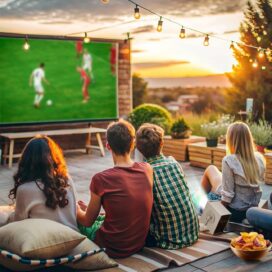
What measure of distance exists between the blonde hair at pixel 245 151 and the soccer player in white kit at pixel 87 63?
667 cm

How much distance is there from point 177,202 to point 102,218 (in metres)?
0.62

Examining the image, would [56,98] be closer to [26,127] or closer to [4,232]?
[26,127]

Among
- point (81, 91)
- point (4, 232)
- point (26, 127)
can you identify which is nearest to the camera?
point (4, 232)

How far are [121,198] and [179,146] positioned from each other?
5253 millimetres

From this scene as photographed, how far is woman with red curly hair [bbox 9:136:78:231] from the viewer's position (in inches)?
122

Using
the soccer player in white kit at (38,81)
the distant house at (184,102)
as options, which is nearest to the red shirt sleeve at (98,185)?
the soccer player in white kit at (38,81)

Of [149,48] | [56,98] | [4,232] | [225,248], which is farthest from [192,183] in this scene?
[149,48]

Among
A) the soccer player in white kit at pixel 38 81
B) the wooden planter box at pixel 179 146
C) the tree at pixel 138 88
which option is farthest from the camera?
the tree at pixel 138 88

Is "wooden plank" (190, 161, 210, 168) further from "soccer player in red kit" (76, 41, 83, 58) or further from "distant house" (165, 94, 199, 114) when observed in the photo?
"distant house" (165, 94, 199, 114)

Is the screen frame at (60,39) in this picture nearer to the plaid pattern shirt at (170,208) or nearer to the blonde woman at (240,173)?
the blonde woman at (240,173)

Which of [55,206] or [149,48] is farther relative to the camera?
[149,48]

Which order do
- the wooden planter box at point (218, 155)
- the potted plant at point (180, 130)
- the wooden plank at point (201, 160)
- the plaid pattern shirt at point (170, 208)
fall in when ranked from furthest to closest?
1. the potted plant at point (180, 130)
2. the wooden plank at point (201, 160)
3. the wooden planter box at point (218, 155)
4. the plaid pattern shirt at point (170, 208)

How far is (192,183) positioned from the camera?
6531mm

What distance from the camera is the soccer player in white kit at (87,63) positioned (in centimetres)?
1024
